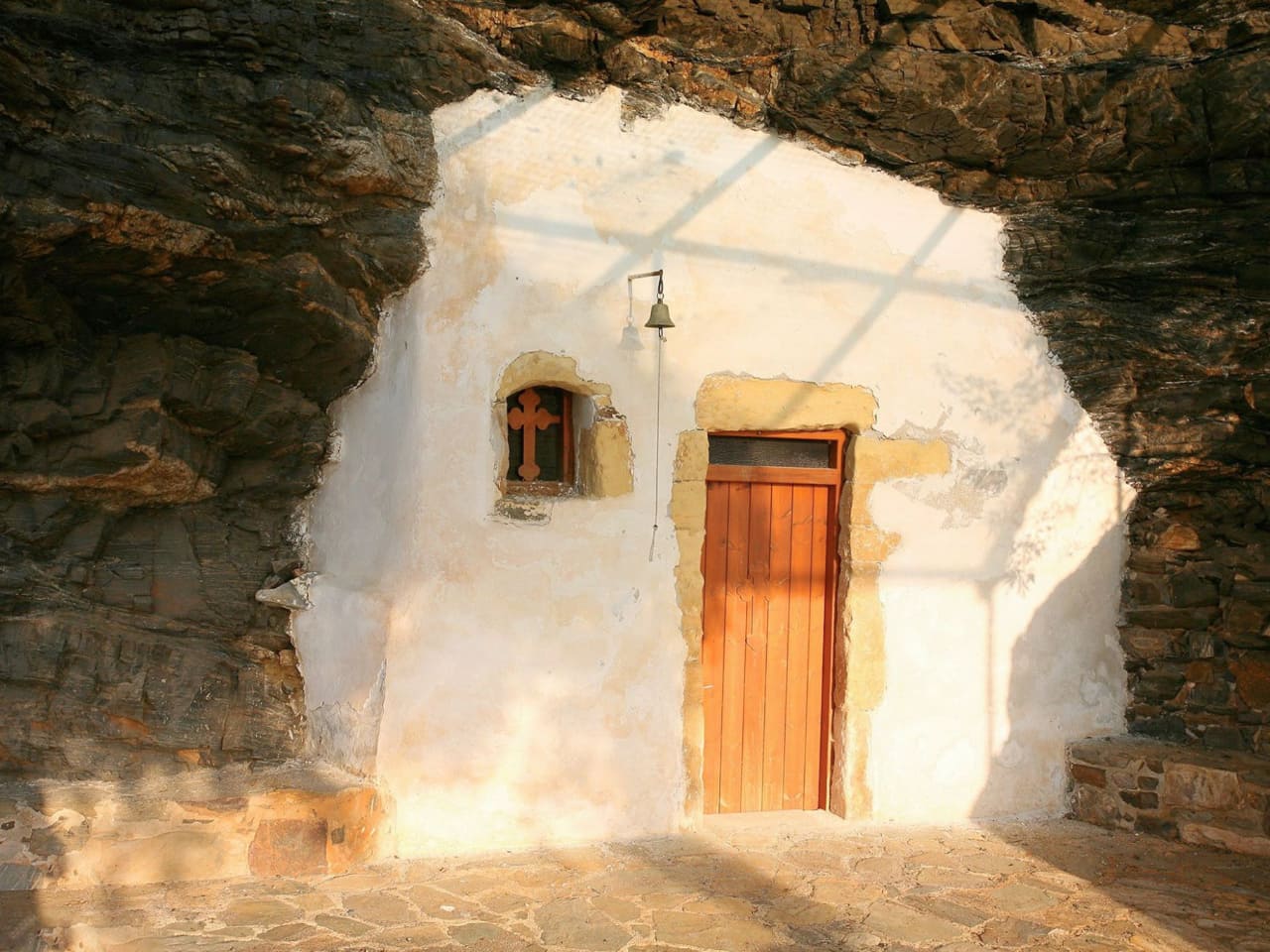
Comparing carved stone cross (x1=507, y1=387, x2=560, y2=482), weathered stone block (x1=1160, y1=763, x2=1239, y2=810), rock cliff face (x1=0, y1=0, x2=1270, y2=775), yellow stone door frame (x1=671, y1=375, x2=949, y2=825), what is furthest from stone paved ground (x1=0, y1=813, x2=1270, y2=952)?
carved stone cross (x1=507, y1=387, x2=560, y2=482)

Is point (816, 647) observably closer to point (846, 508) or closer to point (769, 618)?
point (769, 618)

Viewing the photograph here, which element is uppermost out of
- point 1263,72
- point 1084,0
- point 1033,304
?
point 1084,0

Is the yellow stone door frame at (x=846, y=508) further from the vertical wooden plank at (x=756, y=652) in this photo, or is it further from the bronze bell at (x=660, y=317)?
the bronze bell at (x=660, y=317)

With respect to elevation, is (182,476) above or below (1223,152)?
below

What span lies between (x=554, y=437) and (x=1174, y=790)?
3634mm

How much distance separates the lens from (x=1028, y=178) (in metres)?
6.48

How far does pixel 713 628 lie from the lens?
238 inches

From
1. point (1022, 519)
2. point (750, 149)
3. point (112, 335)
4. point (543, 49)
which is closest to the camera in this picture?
point (112, 335)

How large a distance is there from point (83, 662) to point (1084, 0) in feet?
19.3

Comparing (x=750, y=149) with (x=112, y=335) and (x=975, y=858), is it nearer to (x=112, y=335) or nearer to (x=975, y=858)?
(x=112, y=335)

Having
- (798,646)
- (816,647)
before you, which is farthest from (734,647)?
(816,647)

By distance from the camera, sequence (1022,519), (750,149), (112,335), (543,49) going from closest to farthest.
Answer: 1. (112,335)
2. (543,49)
3. (750,149)
4. (1022,519)

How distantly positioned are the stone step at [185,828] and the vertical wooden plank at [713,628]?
5.72 ft

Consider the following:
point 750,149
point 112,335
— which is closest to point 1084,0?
point 750,149
